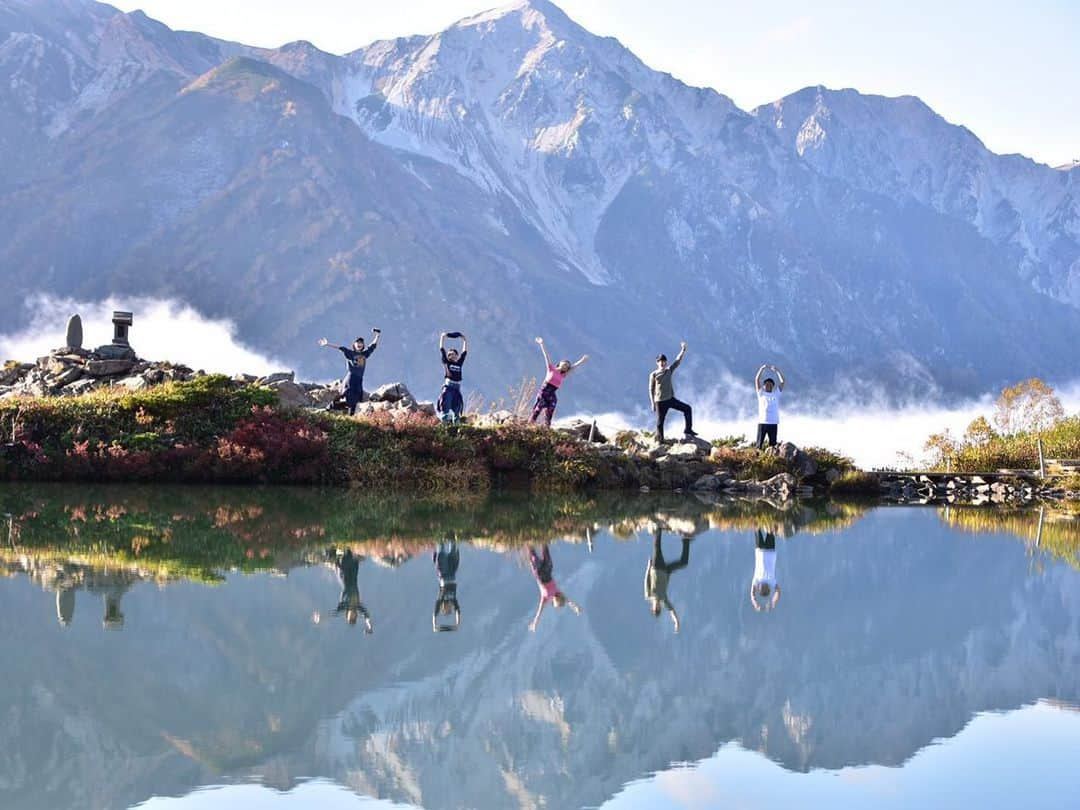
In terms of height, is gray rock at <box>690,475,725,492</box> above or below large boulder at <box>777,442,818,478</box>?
below

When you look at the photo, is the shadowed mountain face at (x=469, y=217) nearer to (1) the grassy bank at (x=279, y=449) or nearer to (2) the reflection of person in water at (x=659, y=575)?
(1) the grassy bank at (x=279, y=449)

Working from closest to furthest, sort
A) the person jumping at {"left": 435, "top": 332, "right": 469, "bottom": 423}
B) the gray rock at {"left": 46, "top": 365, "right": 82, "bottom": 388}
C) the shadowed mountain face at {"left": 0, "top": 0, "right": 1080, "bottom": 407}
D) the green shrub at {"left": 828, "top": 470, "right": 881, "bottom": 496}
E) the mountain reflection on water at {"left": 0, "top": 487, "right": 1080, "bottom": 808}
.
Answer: the mountain reflection on water at {"left": 0, "top": 487, "right": 1080, "bottom": 808}
the person jumping at {"left": 435, "top": 332, "right": 469, "bottom": 423}
the green shrub at {"left": 828, "top": 470, "right": 881, "bottom": 496}
the gray rock at {"left": 46, "top": 365, "right": 82, "bottom": 388}
the shadowed mountain face at {"left": 0, "top": 0, "right": 1080, "bottom": 407}

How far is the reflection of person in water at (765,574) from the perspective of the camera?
12171 millimetres

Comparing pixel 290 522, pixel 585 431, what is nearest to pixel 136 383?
pixel 585 431

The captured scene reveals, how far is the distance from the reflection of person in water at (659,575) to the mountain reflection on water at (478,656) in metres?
0.06

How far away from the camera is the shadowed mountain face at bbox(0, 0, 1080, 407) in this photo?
135 metres

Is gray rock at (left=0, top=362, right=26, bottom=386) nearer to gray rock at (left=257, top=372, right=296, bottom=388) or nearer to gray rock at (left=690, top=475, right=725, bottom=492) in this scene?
gray rock at (left=257, top=372, right=296, bottom=388)

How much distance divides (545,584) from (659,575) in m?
1.47

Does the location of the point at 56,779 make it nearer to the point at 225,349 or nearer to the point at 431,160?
the point at 225,349

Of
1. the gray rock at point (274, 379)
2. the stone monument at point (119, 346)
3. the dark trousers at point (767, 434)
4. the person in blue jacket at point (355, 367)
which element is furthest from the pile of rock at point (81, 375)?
the dark trousers at point (767, 434)

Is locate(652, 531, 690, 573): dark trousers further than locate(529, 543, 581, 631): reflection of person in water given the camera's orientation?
Yes

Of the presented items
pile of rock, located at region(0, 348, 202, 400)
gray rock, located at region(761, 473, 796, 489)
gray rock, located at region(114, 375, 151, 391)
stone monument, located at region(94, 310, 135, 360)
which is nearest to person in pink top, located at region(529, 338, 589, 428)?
gray rock, located at region(761, 473, 796, 489)

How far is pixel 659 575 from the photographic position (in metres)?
13.8

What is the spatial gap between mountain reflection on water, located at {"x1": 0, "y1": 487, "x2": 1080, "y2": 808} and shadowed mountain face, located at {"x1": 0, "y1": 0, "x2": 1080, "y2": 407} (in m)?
111
